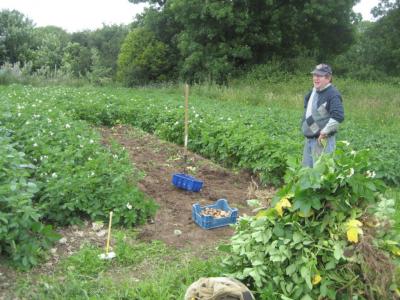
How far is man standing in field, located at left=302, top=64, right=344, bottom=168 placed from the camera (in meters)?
5.59

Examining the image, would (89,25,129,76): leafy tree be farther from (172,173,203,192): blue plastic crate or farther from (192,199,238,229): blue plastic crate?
(192,199,238,229): blue plastic crate

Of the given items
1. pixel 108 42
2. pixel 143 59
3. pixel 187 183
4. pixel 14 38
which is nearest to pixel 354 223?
pixel 187 183

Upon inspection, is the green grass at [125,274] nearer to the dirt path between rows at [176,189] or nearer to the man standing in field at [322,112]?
the dirt path between rows at [176,189]

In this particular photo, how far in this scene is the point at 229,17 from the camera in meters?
23.3

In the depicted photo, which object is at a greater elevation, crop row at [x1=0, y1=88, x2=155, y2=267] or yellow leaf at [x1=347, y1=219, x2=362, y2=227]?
yellow leaf at [x1=347, y1=219, x2=362, y2=227]

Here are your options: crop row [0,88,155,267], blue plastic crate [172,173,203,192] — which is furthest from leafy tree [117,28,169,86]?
blue plastic crate [172,173,203,192]

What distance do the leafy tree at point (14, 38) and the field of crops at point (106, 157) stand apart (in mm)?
13643

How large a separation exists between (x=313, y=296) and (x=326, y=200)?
2.37 feet

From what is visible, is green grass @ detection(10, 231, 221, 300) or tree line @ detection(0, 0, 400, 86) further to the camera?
tree line @ detection(0, 0, 400, 86)

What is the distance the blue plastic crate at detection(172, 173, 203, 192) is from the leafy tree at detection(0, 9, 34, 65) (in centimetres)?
2164

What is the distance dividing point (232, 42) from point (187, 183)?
63.5ft

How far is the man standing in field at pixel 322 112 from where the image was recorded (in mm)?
5594

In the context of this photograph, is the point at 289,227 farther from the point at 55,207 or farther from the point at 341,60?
the point at 341,60

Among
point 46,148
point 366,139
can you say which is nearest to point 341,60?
point 366,139
